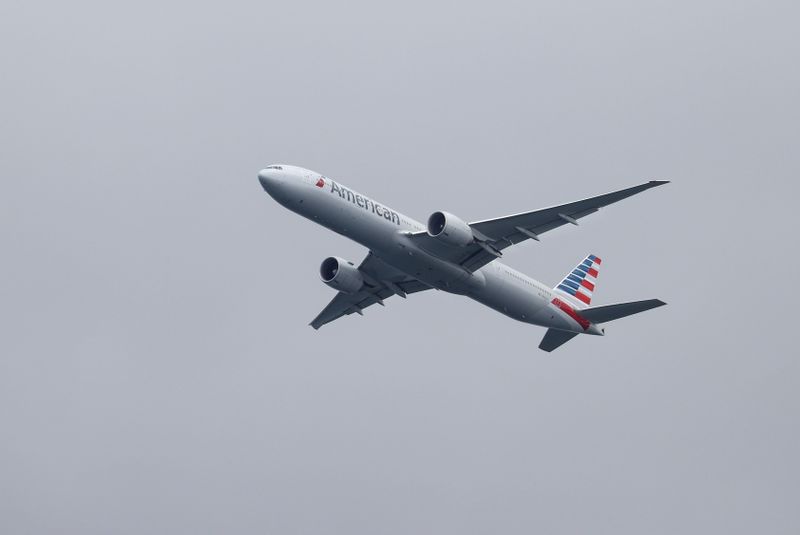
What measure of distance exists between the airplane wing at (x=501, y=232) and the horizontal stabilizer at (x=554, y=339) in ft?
30.7

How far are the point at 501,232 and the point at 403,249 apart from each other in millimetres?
5037

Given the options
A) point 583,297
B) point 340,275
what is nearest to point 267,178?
point 340,275

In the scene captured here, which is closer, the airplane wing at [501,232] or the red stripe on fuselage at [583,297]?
the airplane wing at [501,232]

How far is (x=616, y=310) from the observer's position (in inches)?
2643

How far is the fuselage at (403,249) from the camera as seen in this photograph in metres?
58.9

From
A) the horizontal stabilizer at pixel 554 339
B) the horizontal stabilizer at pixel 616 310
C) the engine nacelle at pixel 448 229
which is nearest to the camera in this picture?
the engine nacelle at pixel 448 229

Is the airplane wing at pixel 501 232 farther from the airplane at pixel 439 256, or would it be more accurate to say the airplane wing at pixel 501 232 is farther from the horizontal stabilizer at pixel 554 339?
the horizontal stabilizer at pixel 554 339

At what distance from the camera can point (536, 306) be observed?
67.2 m

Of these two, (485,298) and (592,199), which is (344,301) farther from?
(592,199)

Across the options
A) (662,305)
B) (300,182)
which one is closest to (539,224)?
(662,305)

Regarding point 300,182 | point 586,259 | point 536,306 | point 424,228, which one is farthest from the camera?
point 586,259

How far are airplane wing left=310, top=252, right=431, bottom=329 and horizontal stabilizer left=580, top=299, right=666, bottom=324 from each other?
8976 mm

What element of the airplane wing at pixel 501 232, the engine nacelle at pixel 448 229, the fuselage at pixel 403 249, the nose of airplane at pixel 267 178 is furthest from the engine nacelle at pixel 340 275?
the nose of airplane at pixel 267 178

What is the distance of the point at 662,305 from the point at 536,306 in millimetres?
6999
